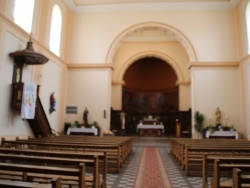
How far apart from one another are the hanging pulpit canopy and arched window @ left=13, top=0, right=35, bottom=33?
1712 millimetres

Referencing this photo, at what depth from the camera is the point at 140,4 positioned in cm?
1323

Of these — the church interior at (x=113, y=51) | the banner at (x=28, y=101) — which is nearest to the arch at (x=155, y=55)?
the church interior at (x=113, y=51)

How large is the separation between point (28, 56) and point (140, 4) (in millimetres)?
8224

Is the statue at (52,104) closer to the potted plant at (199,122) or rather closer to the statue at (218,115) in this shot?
the potted plant at (199,122)

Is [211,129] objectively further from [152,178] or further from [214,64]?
[152,178]

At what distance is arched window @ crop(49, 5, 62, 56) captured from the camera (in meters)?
11.9

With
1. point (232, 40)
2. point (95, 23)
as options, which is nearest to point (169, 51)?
point (232, 40)

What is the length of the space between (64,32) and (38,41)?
337 cm

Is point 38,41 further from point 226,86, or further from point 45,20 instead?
point 226,86

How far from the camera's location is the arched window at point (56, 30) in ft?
38.9

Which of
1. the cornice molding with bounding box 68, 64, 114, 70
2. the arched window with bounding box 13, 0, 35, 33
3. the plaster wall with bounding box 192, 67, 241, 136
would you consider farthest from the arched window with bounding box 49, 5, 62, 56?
the plaster wall with bounding box 192, 67, 241, 136

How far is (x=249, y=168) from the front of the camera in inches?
97.5

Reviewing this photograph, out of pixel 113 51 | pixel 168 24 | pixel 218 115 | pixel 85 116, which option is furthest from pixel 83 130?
pixel 168 24

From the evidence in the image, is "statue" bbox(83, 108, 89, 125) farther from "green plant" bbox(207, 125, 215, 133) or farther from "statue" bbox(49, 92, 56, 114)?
"green plant" bbox(207, 125, 215, 133)
